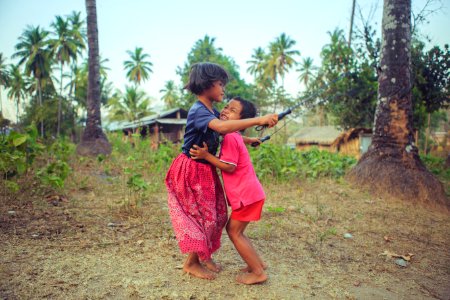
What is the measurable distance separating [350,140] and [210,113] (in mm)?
18307

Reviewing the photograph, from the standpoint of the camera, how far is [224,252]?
3.00 metres

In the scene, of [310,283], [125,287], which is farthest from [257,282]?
[125,287]

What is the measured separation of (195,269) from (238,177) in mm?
736

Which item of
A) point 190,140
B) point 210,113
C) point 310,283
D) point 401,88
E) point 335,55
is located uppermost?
point 335,55

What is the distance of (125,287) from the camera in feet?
7.22

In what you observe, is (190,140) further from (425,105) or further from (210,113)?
(425,105)

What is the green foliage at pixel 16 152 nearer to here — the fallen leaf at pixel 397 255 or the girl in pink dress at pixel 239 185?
the girl in pink dress at pixel 239 185

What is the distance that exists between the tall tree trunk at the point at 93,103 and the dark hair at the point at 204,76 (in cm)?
757

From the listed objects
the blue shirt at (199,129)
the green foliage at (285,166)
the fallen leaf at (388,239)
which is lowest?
the fallen leaf at (388,239)

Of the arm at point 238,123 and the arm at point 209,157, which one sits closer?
the arm at point 238,123

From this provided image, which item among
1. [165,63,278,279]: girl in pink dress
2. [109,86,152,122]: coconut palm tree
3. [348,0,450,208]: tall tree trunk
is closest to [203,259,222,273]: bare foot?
[165,63,278,279]: girl in pink dress

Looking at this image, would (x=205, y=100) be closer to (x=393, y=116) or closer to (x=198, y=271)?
(x=198, y=271)

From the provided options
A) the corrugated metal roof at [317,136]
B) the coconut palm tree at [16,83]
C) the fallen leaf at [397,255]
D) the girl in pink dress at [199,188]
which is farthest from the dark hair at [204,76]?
the coconut palm tree at [16,83]

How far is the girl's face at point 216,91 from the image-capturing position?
2.34m
